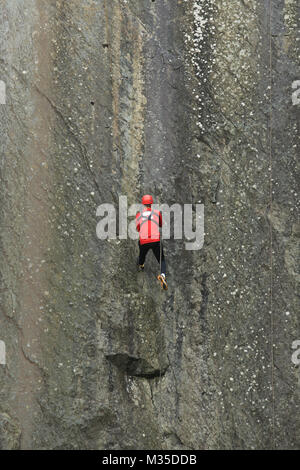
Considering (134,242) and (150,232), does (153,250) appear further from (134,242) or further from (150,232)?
(134,242)

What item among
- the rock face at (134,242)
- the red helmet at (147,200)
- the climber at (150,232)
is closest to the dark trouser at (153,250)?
the climber at (150,232)

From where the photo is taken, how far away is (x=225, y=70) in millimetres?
9883

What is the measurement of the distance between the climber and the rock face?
0.34 meters

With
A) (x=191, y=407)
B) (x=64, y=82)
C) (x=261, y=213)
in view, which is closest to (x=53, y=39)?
(x=64, y=82)

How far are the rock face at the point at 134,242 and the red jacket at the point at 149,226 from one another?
498 millimetres

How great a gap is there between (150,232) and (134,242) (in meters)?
0.57

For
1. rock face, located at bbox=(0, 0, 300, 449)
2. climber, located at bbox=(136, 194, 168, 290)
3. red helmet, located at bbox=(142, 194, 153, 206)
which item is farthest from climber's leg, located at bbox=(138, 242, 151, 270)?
red helmet, located at bbox=(142, 194, 153, 206)

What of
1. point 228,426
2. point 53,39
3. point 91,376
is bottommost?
point 228,426

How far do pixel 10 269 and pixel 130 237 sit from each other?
5.77ft

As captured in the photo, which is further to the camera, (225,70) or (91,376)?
(225,70)

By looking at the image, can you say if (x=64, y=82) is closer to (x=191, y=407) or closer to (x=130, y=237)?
(x=130, y=237)

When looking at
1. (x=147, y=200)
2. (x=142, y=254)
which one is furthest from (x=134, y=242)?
(x=147, y=200)

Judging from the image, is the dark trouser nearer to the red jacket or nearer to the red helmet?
the red jacket

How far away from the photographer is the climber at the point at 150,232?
9164mm
